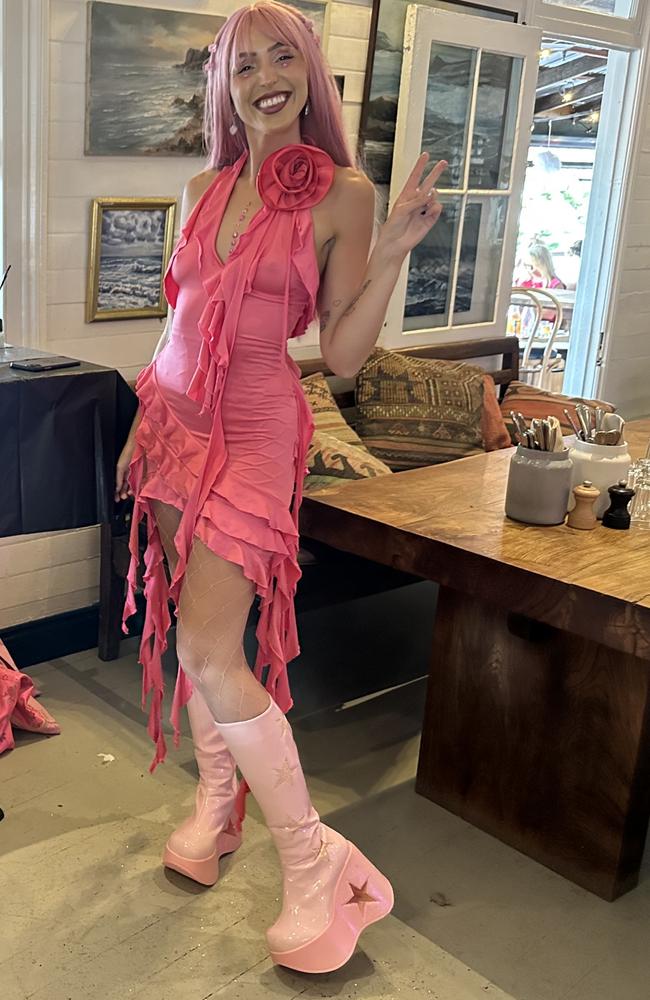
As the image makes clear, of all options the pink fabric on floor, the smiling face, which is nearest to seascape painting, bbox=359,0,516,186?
the smiling face

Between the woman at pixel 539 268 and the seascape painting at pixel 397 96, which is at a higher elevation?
the seascape painting at pixel 397 96

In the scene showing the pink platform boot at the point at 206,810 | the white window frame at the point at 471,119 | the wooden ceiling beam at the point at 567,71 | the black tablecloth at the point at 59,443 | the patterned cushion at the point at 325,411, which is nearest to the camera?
the pink platform boot at the point at 206,810

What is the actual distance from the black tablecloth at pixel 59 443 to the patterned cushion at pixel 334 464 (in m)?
0.64

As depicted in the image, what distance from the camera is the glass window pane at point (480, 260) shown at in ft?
16.5

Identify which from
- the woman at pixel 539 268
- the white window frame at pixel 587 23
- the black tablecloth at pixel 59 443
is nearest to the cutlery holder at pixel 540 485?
the black tablecloth at pixel 59 443

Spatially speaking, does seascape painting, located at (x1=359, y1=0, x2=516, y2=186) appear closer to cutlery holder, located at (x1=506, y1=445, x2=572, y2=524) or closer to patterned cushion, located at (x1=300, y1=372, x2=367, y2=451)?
patterned cushion, located at (x1=300, y1=372, x2=367, y2=451)

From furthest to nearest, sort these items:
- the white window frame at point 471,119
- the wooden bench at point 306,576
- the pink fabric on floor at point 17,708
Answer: the white window frame at point 471,119 → the wooden bench at point 306,576 → the pink fabric on floor at point 17,708

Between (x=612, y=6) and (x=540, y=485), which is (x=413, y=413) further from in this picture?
(x=612, y=6)

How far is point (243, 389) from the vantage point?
2404mm

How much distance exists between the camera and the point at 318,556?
359 centimetres

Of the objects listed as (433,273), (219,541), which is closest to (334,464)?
(219,541)

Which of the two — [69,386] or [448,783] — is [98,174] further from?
[448,783]

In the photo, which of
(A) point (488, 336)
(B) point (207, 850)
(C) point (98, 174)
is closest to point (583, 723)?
(B) point (207, 850)

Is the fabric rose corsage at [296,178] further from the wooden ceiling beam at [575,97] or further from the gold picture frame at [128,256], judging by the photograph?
the wooden ceiling beam at [575,97]
